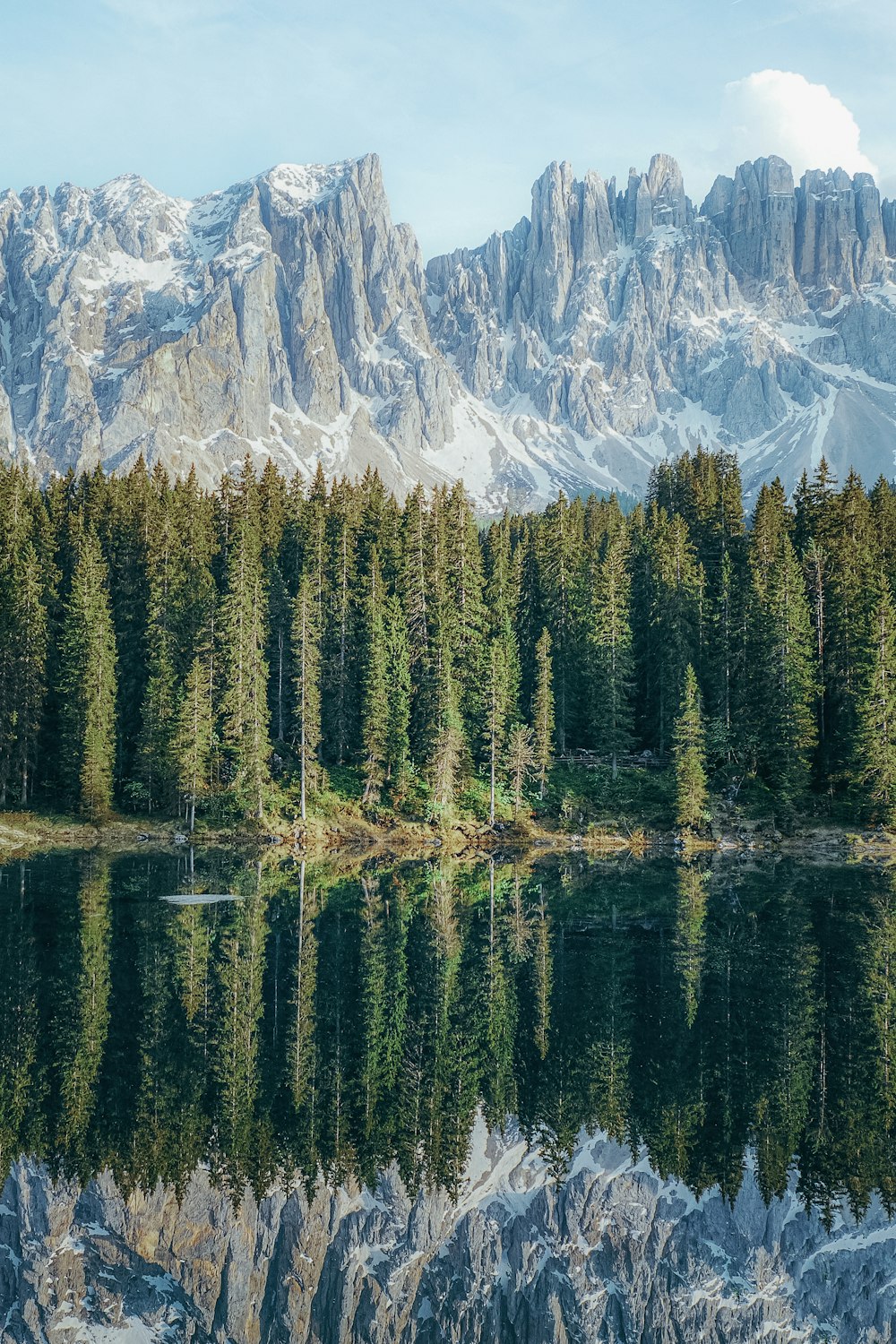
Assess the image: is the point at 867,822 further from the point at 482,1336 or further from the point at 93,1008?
the point at 482,1336

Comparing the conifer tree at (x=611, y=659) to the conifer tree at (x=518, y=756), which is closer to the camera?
the conifer tree at (x=518, y=756)

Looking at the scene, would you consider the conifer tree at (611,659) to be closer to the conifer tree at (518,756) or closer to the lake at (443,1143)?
the conifer tree at (518,756)

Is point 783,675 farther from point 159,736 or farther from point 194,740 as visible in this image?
point 159,736

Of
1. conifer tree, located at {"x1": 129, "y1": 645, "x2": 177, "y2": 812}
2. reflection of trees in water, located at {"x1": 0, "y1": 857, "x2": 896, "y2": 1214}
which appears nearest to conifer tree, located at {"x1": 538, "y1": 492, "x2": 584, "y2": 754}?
conifer tree, located at {"x1": 129, "y1": 645, "x2": 177, "y2": 812}

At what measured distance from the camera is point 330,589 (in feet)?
254

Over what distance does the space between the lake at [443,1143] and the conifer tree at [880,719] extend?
30240 mm

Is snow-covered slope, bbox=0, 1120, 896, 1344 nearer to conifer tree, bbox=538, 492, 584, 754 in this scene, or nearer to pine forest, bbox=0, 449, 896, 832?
pine forest, bbox=0, 449, 896, 832

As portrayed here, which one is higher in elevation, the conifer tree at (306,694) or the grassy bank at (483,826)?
the conifer tree at (306,694)

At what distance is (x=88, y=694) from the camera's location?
2694 inches

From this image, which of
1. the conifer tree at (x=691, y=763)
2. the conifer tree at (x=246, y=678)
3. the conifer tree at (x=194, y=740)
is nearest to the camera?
the conifer tree at (x=691, y=763)

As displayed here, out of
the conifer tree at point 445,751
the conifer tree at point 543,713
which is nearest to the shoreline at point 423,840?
the conifer tree at point 445,751

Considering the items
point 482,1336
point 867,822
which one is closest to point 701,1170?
point 482,1336

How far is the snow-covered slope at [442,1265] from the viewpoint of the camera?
16.6 meters

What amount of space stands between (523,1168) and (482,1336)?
3684mm
